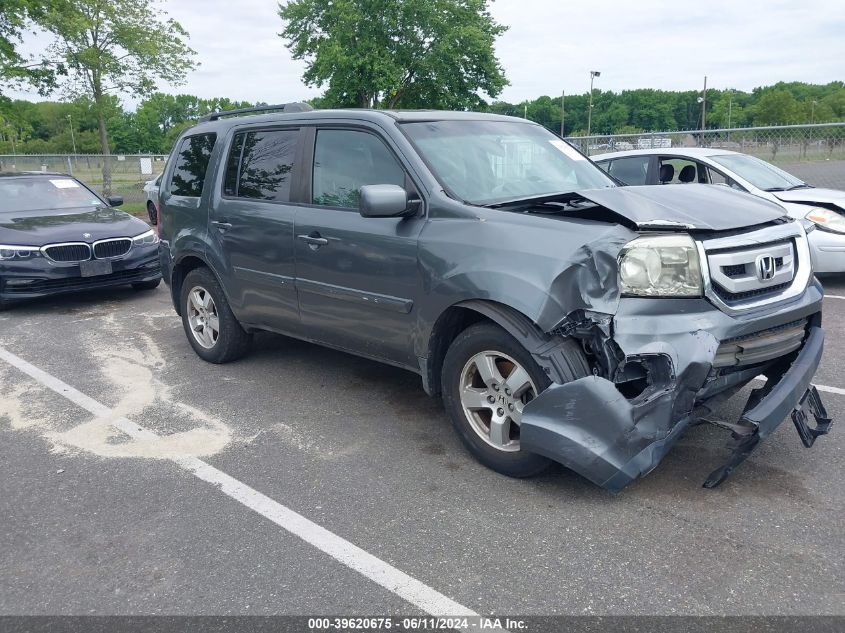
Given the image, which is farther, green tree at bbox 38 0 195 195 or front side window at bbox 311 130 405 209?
green tree at bbox 38 0 195 195

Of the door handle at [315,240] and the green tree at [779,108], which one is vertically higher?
the green tree at [779,108]

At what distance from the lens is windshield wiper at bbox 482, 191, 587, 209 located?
3.76m

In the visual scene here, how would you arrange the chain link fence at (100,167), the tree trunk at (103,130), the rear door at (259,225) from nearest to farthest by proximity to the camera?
1. the rear door at (259,225)
2. the tree trunk at (103,130)
3. the chain link fence at (100,167)

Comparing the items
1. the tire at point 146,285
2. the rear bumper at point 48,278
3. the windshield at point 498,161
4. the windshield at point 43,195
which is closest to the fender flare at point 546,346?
the windshield at point 498,161

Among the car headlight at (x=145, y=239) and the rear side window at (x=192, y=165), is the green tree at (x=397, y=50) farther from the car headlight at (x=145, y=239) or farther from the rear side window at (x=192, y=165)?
the rear side window at (x=192, y=165)

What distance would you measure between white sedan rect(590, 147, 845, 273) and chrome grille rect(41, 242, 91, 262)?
5.80 meters

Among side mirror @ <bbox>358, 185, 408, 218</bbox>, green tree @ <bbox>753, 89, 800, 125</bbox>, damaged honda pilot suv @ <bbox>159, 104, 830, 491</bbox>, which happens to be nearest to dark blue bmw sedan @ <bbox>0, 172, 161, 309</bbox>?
damaged honda pilot suv @ <bbox>159, 104, 830, 491</bbox>

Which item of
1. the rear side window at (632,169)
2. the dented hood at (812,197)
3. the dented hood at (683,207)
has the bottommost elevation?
the dented hood at (812,197)

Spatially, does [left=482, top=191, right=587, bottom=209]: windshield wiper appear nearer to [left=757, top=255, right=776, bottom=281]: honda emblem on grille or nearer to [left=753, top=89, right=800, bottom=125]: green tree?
[left=757, top=255, right=776, bottom=281]: honda emblem on grille

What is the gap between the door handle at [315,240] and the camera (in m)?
4.62

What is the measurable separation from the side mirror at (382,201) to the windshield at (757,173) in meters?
5.79

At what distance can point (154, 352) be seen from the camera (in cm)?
650

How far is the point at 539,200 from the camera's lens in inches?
155

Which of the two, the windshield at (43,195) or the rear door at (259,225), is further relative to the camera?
the windshield at (43,195)
